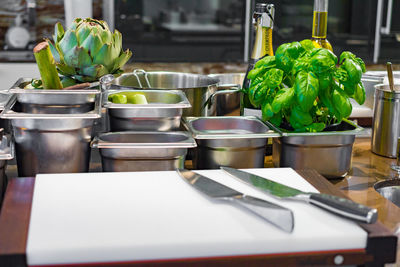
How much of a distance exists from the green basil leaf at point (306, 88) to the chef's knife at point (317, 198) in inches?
7.3

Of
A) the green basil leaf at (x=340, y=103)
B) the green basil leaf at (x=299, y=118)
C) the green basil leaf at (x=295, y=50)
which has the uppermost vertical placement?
the green basil leaf at (x=295, y=50)

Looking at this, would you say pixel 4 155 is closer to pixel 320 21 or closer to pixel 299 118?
pixel 299 118

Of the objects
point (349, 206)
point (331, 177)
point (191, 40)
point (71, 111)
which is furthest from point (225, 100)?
point (191, 40)

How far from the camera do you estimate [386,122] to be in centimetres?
120

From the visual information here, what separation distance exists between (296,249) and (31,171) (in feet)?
1.58

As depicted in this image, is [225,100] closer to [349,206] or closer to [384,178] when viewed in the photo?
[384,178]

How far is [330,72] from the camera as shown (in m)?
0.98

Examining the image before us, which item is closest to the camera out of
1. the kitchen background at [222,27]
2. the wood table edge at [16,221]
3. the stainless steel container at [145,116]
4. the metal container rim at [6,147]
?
the wood table edge at [16,221]

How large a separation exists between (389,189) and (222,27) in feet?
6.59

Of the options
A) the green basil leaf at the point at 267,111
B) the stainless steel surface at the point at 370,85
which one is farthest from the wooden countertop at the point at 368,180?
the stainless steel surface at the point at 370,85

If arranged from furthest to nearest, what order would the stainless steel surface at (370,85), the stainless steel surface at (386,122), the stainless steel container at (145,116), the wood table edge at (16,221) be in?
the stainless steel surface at (370,85) → the stainless steel surface at (386,122) → the stainless steel container at (145,116) → the wood table edge at (16,221)

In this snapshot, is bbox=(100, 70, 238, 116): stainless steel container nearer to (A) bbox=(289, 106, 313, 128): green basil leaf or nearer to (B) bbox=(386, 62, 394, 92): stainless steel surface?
(A) bbox=(289, 106, 313, 128): green basil leaf

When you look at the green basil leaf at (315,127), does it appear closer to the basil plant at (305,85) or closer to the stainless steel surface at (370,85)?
the basil plant at (305,85)

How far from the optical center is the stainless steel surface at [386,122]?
1.18 m
